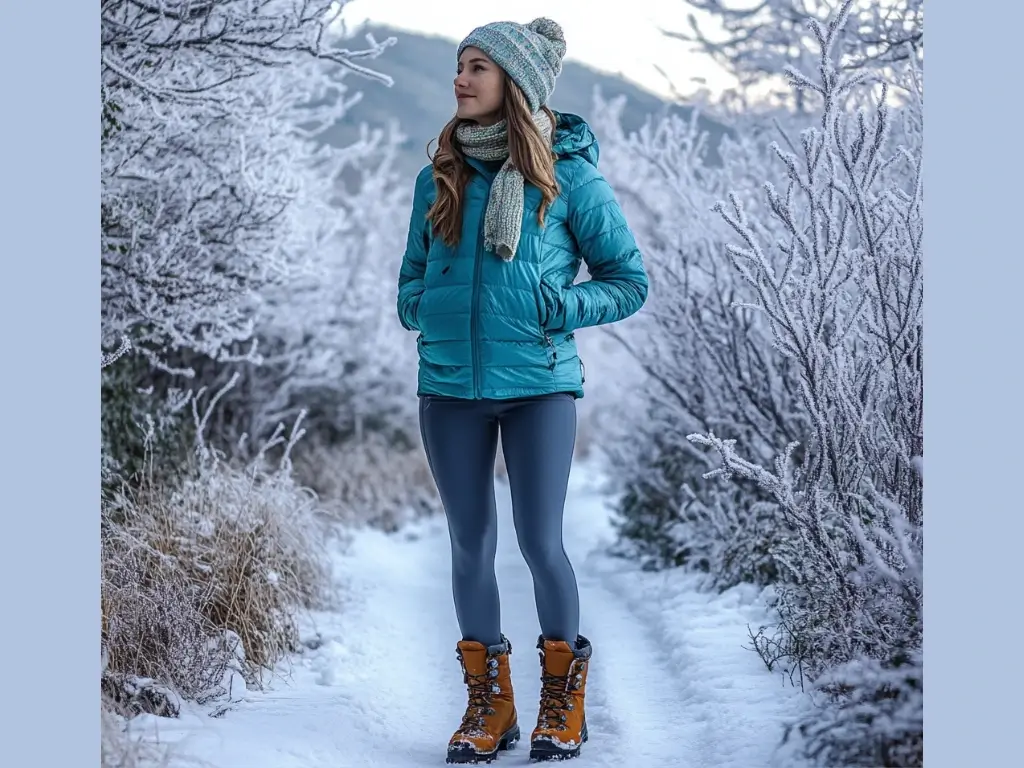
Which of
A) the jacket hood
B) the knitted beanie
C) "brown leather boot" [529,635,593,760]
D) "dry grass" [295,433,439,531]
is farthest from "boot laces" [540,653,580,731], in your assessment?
"dry grass" [295,433,439,531]

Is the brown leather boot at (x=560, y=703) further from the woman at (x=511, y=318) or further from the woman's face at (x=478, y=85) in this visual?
the woman's face at (x=478, y=85)

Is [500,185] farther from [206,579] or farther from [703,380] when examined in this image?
[703,380]

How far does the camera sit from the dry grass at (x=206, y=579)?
3057 mm

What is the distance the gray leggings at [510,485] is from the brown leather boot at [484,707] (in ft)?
0.15

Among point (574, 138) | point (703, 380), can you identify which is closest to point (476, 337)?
point (574, 138)

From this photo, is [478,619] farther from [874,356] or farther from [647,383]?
[647,383]

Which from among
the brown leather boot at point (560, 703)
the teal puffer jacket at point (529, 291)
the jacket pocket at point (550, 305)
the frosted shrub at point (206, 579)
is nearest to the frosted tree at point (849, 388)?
the teal puffer jacket at point (529, 291)

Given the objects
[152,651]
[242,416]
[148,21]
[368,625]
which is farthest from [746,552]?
[242,416]

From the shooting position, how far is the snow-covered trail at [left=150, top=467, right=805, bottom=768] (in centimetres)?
279

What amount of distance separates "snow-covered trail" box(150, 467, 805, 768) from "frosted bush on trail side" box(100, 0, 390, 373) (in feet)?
4.43

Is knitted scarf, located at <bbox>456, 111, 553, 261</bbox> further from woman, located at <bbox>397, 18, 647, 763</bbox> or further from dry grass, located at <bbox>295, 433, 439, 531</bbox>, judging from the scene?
dry grass, located at <bbox>295, 433, 439, 531</bbox>

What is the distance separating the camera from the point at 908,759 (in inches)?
95.3

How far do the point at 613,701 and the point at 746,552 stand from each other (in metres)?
1.20

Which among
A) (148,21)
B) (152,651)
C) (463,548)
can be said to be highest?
(148,21)
